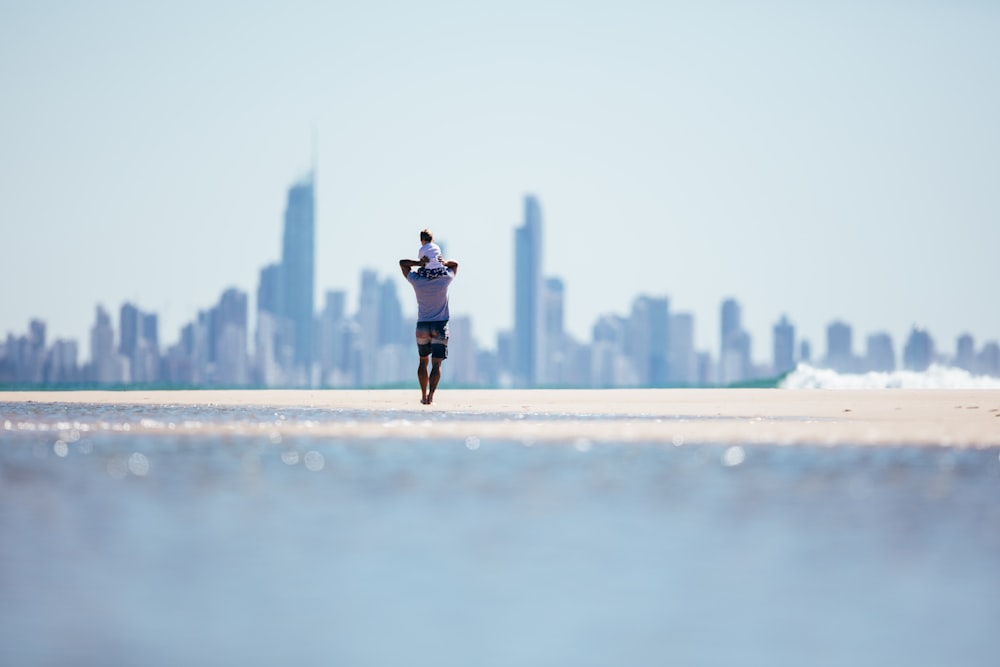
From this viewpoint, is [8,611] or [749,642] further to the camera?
[8,611]

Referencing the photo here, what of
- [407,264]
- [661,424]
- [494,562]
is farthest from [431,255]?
[494,562]

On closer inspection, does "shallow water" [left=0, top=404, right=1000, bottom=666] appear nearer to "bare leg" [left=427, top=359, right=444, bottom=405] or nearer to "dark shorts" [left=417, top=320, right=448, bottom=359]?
"dark shorts" [left=417, top=320, right=448, bottom=359]

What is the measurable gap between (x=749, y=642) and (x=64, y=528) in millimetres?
2827

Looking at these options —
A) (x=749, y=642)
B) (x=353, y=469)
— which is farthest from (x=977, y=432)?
(x=749, y=642)

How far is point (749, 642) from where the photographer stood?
11.7 feet

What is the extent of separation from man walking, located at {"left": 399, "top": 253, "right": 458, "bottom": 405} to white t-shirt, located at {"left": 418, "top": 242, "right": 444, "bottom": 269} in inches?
3.6

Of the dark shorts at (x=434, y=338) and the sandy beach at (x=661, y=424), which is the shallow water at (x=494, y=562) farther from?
the dark shorts at (x=434, y=338)

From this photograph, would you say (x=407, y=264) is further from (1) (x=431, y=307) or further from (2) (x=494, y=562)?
(2) (x=494, y=562)

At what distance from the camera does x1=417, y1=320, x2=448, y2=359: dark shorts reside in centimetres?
1897

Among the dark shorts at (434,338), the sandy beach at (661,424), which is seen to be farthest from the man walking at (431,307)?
the sandy beach at (661,424)

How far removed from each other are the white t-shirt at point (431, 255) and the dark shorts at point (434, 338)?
71cm

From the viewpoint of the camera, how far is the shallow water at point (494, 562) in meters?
3.54

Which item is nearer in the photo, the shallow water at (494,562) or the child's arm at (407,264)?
the shallow water at (494,562)

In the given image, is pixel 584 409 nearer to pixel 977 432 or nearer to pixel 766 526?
pixel 977 432
